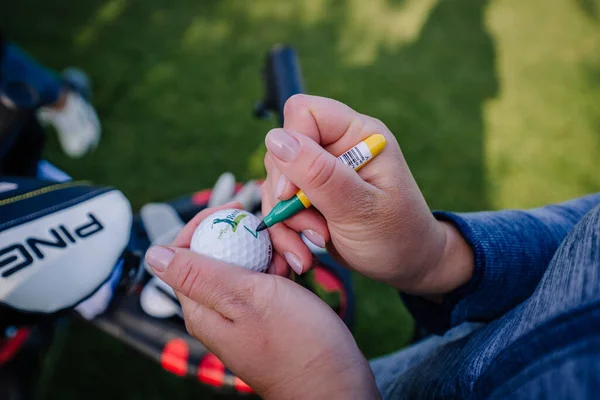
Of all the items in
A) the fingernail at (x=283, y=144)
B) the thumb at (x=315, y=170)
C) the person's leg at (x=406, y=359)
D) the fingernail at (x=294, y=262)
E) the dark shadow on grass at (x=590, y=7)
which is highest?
the dark shadow on grass at (x=590, y=7)

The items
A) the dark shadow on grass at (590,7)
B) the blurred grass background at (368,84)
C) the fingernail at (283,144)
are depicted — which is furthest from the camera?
the dark shadow on grass at (590,7)

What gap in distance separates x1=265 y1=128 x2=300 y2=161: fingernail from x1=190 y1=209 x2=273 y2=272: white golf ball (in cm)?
20

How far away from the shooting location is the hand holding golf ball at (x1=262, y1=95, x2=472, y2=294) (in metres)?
0.66

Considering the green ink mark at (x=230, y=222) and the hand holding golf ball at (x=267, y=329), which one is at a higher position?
the green ink mark at (x=230, y=222)

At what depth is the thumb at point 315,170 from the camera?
25.5 inches

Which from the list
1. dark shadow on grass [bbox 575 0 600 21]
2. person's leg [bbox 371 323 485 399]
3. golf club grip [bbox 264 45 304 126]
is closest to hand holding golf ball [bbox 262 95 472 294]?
person's leg [bbox 371 323 485 399]

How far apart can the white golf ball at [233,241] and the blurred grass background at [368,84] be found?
114 cm

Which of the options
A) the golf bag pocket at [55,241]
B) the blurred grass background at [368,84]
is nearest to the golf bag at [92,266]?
the golf bag pocket at [55,241]

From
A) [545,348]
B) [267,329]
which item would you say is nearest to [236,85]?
[267,329]

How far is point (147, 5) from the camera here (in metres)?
2.70

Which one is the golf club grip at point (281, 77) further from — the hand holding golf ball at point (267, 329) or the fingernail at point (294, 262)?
the hand holding golf ball at point (267, 329)

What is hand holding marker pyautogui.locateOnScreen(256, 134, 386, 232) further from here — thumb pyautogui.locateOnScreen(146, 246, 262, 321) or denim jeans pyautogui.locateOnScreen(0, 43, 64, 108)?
denim jeans pyautogui.locateOnScreen(0, 43, 64, 108)

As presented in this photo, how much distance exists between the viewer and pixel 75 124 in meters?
2.02

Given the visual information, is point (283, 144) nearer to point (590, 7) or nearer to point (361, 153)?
point (361, 153)
